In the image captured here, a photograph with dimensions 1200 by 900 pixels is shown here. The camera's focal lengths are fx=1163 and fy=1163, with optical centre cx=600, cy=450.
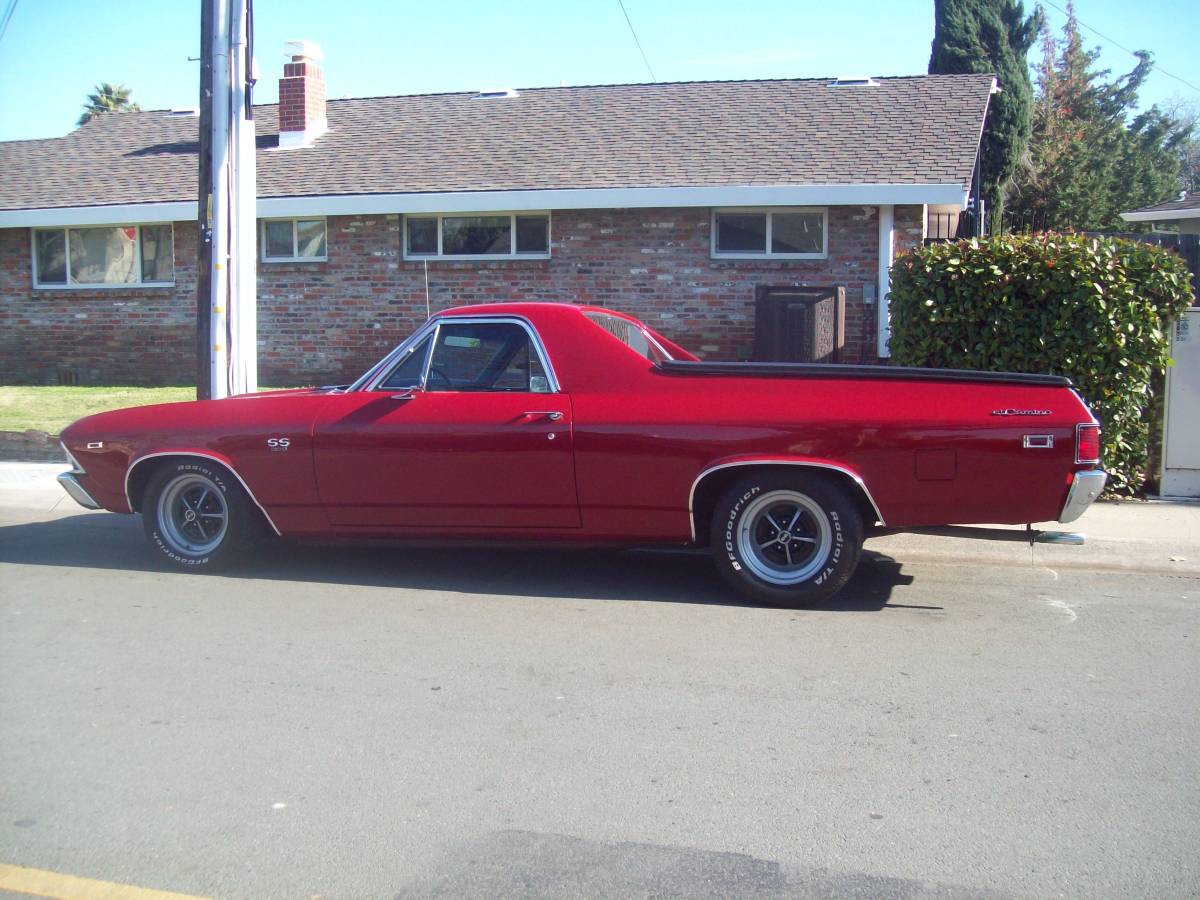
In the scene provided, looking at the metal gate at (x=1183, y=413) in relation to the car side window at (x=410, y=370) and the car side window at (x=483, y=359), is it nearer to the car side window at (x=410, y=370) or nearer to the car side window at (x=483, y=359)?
the car side window at (x=483, y=359)

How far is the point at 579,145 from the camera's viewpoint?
16.3 m

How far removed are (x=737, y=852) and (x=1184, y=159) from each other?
49.8 meters

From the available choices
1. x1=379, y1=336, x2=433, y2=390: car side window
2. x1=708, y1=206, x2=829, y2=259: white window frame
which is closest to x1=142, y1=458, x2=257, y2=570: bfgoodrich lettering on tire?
x1=379, y1=336, x2=433, y2=390: car side window

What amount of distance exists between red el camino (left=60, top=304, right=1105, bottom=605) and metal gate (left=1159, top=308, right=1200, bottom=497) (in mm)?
3800

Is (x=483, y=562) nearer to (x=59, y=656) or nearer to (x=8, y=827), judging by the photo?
(x=59, y=656)

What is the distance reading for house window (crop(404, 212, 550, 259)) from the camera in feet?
50.7

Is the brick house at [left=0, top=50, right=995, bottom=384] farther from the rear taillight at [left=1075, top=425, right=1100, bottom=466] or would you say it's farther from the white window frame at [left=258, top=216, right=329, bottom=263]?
the rear taillight at [left=1075, top=425, right=1100, bottom=466]

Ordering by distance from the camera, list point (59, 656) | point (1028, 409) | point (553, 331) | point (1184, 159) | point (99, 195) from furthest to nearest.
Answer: point (1184, 159), point (99, 195), point (553, 331), point (1028, 409), point (59, 656)

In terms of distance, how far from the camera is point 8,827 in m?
3.75

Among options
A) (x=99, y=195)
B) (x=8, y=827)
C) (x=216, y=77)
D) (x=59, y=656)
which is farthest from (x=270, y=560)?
(x=99, y=195)

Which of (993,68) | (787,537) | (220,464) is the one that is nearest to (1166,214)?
(993,68)

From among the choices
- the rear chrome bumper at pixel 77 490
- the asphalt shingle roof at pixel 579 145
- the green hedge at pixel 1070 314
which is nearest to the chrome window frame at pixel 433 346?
the rear chrome bumper at pixel 77 490

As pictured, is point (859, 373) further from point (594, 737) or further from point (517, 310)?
point (594, 737)

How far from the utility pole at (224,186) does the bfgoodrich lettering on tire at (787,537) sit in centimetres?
539
